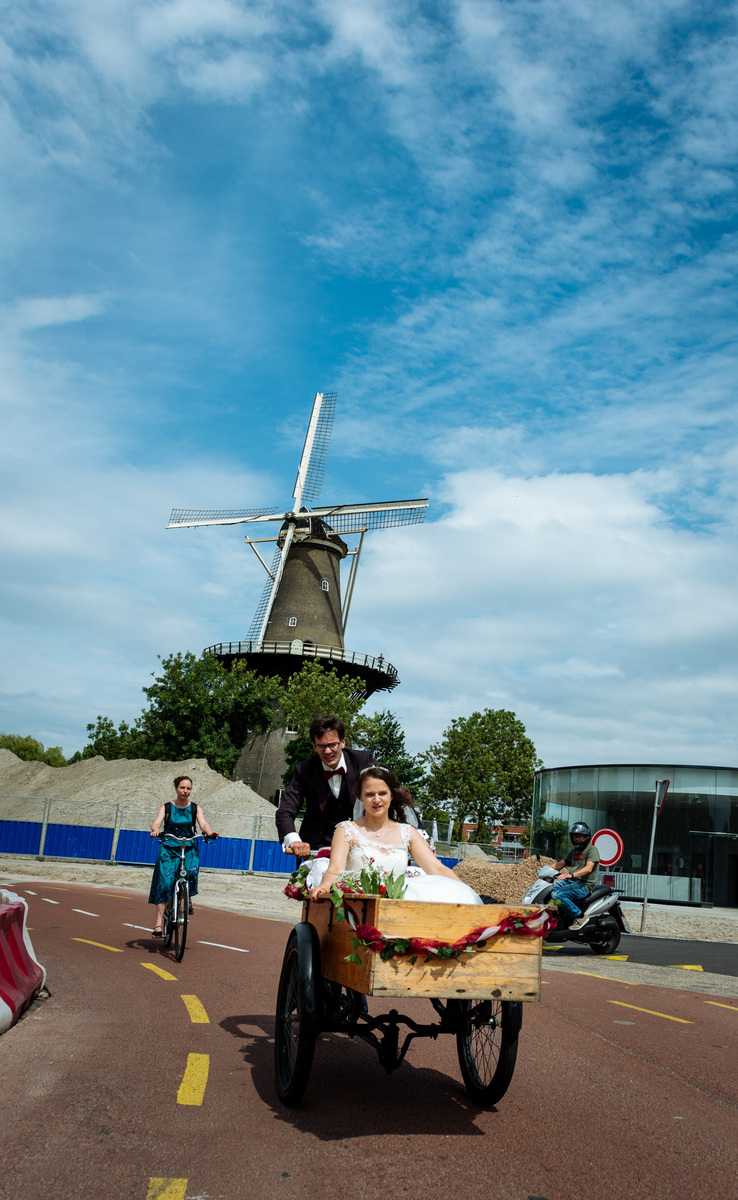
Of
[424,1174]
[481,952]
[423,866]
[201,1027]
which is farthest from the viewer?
[201,1027]

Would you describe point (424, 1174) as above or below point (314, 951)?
below

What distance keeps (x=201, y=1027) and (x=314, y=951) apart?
2.14m

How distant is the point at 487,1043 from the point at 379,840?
1127 mm

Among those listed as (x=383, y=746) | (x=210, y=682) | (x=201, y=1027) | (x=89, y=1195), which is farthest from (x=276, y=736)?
(x=89, y=1195)

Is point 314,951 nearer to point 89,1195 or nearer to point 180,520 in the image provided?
point 89,1195

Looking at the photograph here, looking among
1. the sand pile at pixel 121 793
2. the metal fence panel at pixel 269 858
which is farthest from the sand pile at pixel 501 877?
the sand pile at pixel 121 793

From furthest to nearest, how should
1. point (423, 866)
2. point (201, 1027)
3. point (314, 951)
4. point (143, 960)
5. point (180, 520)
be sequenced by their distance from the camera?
point (180, 520), point (143, 960), point (201, 1027), point (423, 866), point (314, 951)

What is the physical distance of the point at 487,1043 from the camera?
471 cm

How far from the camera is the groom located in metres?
5.88

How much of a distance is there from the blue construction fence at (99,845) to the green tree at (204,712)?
20265 millimetres

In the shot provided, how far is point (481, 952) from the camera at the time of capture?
13.6ft

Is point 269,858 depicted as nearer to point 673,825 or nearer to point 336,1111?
point 673,825

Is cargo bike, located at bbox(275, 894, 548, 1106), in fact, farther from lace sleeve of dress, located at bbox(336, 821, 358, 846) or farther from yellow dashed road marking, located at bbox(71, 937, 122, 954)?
yellow dashed road marking, located at bbox(71, 937, 122, 954)

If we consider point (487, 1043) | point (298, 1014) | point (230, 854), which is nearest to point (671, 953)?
point (487, 1043)
